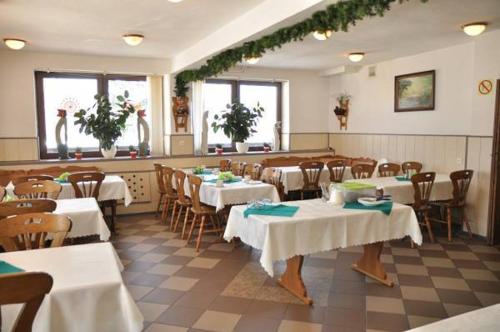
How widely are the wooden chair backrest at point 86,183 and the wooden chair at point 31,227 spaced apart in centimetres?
260

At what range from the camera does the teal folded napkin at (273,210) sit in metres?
3.20

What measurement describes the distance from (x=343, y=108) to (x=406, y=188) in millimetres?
3287

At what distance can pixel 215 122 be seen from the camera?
24.6 feet

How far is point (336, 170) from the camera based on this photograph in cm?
675

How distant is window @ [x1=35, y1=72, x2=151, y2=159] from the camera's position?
659 centimetres

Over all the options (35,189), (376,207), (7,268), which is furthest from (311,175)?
(7,268)

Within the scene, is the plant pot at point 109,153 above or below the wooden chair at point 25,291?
above

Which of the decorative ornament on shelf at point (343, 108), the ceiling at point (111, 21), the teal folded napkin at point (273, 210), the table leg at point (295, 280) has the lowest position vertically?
the table leg at point (295, 280)

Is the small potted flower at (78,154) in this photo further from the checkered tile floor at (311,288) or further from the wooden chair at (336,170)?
the wooden chair at (336,170)

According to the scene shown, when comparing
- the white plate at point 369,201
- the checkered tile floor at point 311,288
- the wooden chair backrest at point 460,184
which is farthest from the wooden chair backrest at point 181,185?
the wooden chair backrest at point 460,184

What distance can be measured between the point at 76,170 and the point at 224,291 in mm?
3812

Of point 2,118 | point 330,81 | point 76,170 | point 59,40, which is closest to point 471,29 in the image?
point 330,81

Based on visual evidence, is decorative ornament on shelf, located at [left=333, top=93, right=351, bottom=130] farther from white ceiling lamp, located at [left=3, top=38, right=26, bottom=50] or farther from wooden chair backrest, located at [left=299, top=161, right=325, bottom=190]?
white ceiling lamp, located at [left=3, top=38, right=26, bottom=50]

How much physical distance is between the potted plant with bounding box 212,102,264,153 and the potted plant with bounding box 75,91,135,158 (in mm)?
1596
